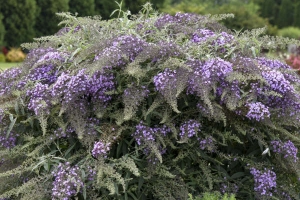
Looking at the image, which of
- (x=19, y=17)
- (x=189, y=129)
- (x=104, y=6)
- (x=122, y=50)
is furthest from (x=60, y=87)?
(x=104, y=6)

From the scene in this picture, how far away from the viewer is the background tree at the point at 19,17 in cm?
1791

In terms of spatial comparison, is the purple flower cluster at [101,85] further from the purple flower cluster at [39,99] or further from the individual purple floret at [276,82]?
the individual purple floret at [276,82]

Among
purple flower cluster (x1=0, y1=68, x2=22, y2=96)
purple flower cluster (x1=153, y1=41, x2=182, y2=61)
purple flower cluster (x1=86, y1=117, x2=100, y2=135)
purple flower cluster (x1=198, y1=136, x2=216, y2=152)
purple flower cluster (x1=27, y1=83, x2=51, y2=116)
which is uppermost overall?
purple flower cluster (x1=153, y1=41, x2=182, y2=61)

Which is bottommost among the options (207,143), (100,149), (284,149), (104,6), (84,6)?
(104,6)

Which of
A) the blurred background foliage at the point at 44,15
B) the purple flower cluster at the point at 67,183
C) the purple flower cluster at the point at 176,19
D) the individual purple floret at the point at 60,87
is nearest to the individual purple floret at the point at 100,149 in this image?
the purple flower cluster at the point at 67,183

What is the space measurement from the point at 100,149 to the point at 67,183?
232 mm

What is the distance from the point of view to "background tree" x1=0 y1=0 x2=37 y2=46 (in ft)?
58.7

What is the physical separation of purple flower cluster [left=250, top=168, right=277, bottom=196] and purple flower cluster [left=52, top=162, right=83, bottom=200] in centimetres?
95

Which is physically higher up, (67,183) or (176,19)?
(176,19)

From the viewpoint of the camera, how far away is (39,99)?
2.58m

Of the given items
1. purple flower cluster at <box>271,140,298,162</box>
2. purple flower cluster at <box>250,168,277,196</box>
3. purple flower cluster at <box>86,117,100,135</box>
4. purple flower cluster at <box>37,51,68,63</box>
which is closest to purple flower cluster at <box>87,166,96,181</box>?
purple flower cluster at <box>86,117,100,135</box>

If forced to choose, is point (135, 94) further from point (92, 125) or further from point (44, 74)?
point (44, 74)

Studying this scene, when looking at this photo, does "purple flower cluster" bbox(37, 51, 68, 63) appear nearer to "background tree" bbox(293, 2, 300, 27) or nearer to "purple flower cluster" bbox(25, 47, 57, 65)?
"purple flower cluster" bbox(25, 47, 57, 65)

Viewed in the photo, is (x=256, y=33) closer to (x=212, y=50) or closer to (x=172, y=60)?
(x=212, y=50)
